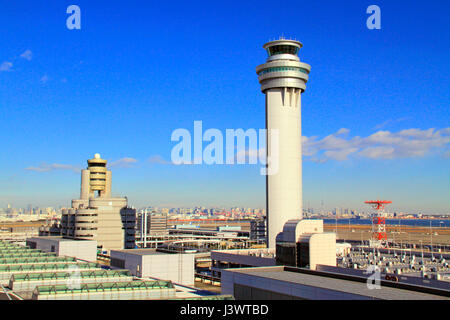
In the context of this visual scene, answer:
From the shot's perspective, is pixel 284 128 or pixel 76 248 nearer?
pixel 76 248

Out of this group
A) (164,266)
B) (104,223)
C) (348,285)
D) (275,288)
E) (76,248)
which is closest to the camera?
(348,285)

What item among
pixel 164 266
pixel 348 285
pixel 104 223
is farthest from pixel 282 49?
pixel 348 285

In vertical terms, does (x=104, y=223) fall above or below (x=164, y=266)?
above

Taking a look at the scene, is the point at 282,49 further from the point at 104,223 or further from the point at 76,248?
the point at 104,223

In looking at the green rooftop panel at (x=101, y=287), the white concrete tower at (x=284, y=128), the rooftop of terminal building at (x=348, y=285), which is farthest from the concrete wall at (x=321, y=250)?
the white concrete tower at (x=284, y=128)

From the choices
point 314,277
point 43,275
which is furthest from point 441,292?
point 43,275

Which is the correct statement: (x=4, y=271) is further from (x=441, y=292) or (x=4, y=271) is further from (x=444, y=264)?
(x=444, y=264)

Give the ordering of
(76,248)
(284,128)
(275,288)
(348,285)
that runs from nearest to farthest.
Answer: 1. (348,285)
2. (275,288)
3. (76,248)
4. (284,128)

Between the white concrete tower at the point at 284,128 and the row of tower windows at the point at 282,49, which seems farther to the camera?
the row of tower windows at the point at 282,49

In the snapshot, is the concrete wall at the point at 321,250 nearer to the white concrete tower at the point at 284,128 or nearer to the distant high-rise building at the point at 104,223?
the white concrete tower at the point at 284,128

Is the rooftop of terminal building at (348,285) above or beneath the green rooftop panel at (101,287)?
above
